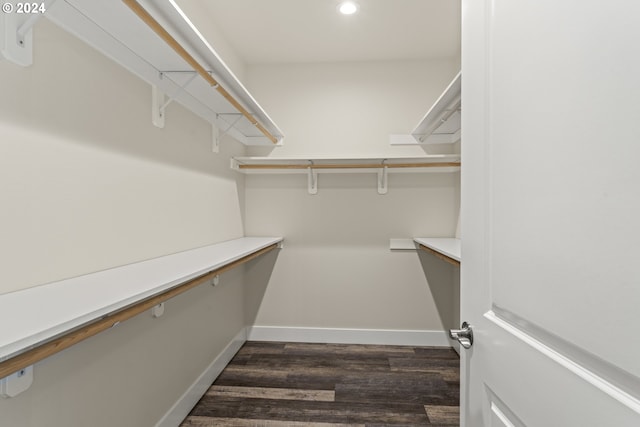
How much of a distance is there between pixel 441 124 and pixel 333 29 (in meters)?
0.98

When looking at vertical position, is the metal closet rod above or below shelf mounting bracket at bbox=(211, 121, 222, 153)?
above

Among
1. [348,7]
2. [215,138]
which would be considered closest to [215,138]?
[215,138]

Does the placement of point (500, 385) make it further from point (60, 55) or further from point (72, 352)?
point (60, 55)

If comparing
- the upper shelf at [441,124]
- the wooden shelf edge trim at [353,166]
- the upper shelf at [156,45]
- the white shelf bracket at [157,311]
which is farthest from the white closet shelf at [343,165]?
the white shelf bracket at [157,311]

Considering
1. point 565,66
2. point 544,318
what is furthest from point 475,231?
point 565,66

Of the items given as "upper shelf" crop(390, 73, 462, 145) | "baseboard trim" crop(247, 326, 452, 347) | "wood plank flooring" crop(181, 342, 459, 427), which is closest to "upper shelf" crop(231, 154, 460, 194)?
"upper shelf" crop(390, 73, 462, 145)

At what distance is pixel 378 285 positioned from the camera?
2705 mm

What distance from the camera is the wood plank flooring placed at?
1.74 meters

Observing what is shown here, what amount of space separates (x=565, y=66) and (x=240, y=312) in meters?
2.61

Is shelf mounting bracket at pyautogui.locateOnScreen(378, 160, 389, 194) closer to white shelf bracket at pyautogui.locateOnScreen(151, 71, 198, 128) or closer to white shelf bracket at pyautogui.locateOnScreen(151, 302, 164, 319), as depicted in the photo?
white shelf bracket at pyautogui.locateOnScreen(151, 71, 198, 128)

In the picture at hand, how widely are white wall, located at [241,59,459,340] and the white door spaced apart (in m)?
1.93

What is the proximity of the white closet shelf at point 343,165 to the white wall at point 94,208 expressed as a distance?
0.76m

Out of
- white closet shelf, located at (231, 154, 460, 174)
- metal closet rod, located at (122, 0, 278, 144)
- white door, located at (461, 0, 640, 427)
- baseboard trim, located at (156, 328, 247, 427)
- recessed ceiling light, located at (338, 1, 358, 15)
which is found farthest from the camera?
white closet shelf, located at (231, 154, 460, 174)

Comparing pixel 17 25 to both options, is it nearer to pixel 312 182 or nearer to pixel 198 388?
pixel 198 388
